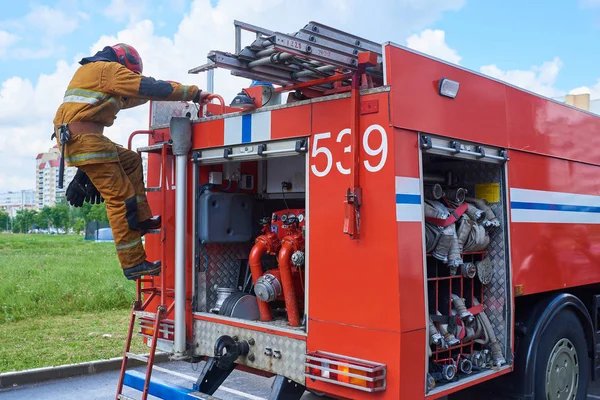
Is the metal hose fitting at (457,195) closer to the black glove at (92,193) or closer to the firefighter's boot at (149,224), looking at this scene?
the firefighter's boot at (149,224)

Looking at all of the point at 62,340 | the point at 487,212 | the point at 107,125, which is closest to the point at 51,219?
the point at 62,340

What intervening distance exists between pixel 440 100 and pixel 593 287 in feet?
10.2

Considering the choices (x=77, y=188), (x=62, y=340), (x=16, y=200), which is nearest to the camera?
(x=77, y=188)

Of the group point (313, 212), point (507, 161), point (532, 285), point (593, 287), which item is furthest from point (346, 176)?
point (593, 287)

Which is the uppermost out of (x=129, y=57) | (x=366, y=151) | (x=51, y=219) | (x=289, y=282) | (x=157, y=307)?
(x=51, y=219)

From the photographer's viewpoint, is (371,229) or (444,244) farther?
(444,244)

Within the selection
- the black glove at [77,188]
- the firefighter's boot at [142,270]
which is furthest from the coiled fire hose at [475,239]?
the black glove at [77,188]

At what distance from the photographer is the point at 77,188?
4.67m

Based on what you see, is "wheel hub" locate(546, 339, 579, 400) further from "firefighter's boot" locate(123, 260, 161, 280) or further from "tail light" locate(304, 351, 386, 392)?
"firefighter's boot" locate(123, 260, 161, 280)

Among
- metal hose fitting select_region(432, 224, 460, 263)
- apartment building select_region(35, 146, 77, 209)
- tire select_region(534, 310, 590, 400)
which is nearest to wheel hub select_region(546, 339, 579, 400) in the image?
tire select_region(534, 310, 590, 400)

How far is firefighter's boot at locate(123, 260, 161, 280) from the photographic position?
4.32 m

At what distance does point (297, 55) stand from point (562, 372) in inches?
136

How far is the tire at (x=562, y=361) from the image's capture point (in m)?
4.42

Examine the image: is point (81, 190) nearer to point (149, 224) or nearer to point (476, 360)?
point (149, 224)
